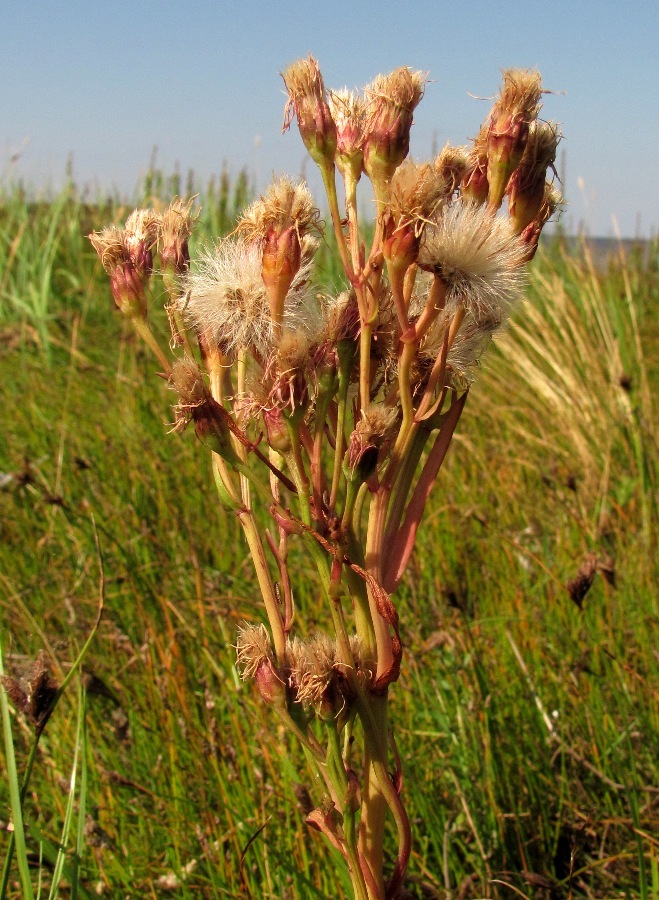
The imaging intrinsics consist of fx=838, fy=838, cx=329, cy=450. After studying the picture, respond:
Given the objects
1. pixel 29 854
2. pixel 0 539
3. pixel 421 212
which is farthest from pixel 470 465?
pixel 421 212

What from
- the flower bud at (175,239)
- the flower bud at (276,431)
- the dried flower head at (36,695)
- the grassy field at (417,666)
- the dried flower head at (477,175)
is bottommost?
the grassy field at (417,666)

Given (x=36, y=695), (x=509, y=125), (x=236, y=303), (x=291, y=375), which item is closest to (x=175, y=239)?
(x=236, y=303)

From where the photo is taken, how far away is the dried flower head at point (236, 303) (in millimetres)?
738

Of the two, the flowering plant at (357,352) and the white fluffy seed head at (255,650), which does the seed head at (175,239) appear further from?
the white fluffy seed head at (255,650)

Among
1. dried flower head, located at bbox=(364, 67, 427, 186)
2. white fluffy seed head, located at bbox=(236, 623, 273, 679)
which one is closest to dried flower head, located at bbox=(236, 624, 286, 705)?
white fluffy seed head, located at bbox=(236, 623, 273, 679)

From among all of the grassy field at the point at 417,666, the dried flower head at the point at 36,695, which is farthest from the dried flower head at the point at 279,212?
the grassy field at the point at 417,666

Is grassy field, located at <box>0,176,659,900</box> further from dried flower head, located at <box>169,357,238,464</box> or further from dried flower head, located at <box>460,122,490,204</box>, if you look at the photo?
dried flower head, located at <box>460,122,490,204</box>

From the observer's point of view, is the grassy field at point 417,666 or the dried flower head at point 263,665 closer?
the dried flower head at point 263,665

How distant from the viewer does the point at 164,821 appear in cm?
137

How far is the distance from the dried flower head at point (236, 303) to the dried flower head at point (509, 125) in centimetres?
18

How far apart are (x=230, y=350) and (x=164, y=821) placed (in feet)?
3.09

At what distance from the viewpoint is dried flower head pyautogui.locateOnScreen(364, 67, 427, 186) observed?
0.69 meters

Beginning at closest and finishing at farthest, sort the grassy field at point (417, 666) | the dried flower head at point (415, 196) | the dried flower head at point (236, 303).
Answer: the dried flower head at point (415, 196)
the dried flower head at point (236, 303)
the grassy field at point (417, 666)

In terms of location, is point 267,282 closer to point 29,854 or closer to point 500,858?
point 29,854
